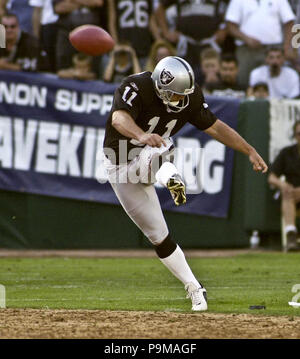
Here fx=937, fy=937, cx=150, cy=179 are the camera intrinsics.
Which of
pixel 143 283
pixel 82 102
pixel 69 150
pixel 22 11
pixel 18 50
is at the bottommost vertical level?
pixel 143 283

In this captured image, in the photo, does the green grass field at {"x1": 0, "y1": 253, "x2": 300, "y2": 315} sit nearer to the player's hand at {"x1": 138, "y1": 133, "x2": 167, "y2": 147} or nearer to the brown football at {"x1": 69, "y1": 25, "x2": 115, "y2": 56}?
the player's hand at {"x1": 138, "y1": 133, "x2": 167, "y2": 147}

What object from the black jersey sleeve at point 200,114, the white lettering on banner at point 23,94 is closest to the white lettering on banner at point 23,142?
the white lettering on banner at point 23,94

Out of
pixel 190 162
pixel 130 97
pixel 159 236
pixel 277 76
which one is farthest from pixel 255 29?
pixel 159 236

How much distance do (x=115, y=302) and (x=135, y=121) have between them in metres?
1.71

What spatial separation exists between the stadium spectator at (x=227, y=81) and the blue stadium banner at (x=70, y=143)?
20.8 inches

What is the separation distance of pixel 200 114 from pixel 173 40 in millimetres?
7385

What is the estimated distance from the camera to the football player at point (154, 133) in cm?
750

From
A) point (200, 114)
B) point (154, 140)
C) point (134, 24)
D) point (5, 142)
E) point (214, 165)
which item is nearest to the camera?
point (154, 140)

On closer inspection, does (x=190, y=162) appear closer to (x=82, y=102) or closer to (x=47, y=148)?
(x=82, y=102)

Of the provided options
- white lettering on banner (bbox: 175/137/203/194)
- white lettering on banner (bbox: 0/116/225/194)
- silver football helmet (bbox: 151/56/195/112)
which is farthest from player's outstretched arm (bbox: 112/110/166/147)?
white lettering on banner (bbox: 0/116/225/194)

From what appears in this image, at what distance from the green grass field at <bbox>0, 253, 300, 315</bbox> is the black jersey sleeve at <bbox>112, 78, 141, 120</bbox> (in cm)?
167

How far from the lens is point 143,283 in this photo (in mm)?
10062

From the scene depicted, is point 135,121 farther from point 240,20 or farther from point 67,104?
point 240,20

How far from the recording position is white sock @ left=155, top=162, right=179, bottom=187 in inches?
281
